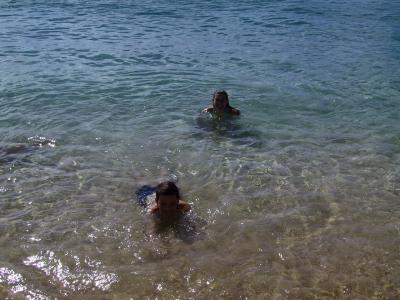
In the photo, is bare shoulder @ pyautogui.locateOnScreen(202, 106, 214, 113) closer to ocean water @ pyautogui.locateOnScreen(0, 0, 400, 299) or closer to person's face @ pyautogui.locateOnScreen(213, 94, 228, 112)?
person's face @ pyautogui.locateOnScreen(213, 94, 228, 112)

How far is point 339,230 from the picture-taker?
5.78 meters

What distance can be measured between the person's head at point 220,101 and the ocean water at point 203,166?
35cm

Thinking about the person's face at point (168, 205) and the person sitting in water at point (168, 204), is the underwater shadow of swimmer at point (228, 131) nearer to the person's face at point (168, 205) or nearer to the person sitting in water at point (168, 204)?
the person sitting in water at point (168, 204)

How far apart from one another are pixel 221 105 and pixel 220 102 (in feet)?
0.27

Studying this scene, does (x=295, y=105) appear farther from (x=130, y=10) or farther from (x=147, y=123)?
(x=130, y=10)

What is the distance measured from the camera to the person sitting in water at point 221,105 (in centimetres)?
964

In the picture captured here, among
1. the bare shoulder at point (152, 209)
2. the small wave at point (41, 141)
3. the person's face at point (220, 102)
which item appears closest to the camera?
the bare shoulder at point (152, 209)

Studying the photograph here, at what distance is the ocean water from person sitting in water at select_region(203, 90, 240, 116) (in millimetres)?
295

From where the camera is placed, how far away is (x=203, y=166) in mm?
7566

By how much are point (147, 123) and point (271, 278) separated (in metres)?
5.29

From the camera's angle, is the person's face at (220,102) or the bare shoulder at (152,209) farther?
the person's face at (220,102)

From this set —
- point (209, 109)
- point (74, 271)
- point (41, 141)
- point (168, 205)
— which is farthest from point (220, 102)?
point (74, 271)

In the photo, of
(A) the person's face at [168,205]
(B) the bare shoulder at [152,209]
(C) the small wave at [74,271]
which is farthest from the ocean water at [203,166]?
(A) the person's face at [168,205]

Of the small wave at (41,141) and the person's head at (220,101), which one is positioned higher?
the person's head at (220,101)
